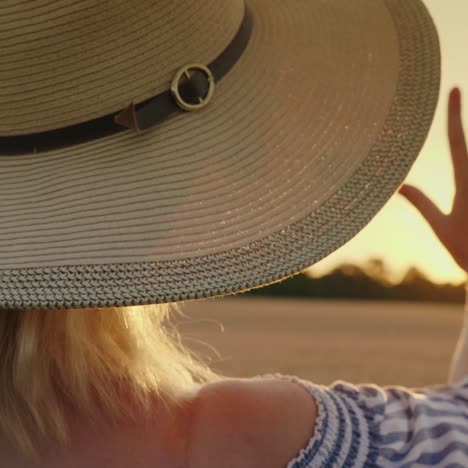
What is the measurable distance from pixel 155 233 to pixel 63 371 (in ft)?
0.69

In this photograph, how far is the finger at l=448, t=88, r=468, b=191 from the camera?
1.59 m

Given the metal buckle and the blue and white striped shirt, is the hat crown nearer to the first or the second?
the metal buckle

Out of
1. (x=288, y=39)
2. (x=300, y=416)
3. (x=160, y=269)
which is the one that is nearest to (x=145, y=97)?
(x=160, y=269)

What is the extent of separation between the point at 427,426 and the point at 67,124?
0.63m

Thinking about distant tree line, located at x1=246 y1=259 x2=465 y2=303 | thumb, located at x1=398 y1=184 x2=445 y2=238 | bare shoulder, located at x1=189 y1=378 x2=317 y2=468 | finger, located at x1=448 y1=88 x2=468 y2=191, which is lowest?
distant tree line, located at x1=246 y1=259 x2=465 y2=303

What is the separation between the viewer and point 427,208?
5.34 feet

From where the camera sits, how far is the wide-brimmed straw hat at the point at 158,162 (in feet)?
3.92

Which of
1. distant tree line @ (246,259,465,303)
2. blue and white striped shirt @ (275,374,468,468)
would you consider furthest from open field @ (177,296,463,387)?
distant tree line @ (246,259,465,303)

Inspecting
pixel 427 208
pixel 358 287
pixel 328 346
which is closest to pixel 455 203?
pixel 427 208

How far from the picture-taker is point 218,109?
136 cm

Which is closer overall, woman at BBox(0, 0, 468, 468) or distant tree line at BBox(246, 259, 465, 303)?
woman at BBox(0, 0, 468, 468)

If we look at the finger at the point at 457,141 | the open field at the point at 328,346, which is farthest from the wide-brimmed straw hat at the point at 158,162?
the open field at the point at 328,346

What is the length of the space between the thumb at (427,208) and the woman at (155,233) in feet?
0.68

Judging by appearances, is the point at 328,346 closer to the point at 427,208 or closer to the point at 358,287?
the point at 427,208
